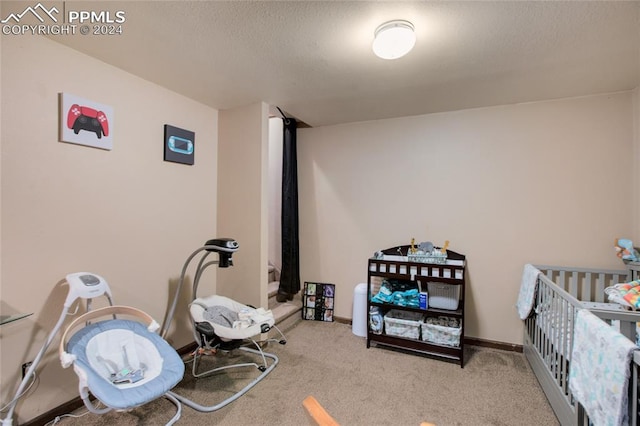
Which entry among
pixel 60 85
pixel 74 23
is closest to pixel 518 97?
pixel 74 23

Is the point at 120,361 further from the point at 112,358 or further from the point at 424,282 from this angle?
the point at 424,282

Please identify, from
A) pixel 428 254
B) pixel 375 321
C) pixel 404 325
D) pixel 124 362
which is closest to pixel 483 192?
pixel 428 254

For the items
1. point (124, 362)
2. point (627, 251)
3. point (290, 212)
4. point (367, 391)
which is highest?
point (290, 212)

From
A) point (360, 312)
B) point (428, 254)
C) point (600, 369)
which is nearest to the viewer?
point (600, 369)

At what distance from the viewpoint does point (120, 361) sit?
1.74 metres

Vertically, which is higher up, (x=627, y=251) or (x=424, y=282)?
(x=627, y=251)

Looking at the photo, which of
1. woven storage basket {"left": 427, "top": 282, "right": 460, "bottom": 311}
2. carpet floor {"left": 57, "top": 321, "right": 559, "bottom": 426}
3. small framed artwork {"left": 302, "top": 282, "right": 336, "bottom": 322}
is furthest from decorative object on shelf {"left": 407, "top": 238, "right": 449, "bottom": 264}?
small framed artwork {"left": 302, "top": 282, "right": 336, "bottom": 322}

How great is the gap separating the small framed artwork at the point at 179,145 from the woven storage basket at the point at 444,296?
2537mm

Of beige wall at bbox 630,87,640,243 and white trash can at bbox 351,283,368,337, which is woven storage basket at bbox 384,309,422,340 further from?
beige wall at bbox 630,87,640,243

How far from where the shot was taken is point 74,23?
1.60 meters

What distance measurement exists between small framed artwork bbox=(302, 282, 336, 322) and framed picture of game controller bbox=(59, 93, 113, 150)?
245 cm

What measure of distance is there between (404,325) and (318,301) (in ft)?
3.75

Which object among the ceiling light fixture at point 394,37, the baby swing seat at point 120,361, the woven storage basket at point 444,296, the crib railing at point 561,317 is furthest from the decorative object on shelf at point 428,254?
the baby swing seat at point 120,361

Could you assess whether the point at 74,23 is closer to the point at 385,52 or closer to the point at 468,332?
the point at 385,52
